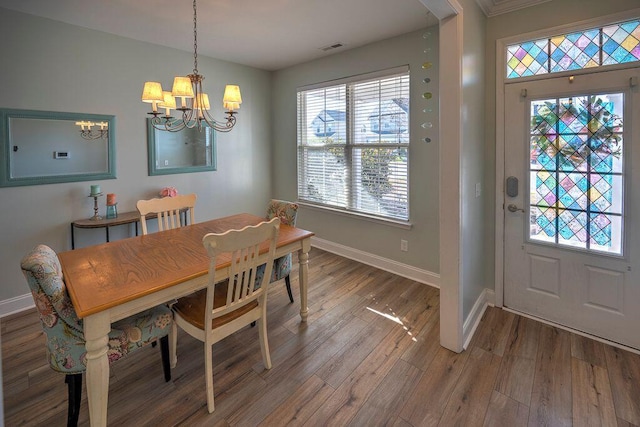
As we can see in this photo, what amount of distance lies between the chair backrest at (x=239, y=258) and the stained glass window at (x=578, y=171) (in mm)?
2160

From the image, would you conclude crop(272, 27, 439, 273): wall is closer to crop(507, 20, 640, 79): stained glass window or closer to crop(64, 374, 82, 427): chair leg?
crop(507, 20, 640, 79): stained glass window

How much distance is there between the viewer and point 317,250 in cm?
453

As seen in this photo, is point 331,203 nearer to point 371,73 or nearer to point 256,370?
point 371,73

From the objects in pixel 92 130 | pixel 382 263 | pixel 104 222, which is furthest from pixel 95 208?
pixel 382 263

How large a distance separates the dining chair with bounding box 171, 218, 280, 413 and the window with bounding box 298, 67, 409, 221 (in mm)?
2045

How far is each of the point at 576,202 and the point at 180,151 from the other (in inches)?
158

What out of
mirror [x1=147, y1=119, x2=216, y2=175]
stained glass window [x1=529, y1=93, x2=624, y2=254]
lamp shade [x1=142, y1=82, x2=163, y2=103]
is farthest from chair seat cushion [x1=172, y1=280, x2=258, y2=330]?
stained glass window [x1=529, y1=93, x2=624, y2=254]

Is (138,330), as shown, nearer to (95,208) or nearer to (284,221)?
(284,221)

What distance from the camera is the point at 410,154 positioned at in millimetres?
3408

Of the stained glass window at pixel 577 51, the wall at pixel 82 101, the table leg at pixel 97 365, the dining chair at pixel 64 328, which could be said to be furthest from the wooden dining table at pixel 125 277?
the stained glass window at pixel 577 51

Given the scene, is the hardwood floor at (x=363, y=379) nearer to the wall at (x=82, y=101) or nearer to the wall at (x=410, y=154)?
the wall at (x=82, y=101)

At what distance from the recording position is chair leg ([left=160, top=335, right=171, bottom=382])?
1.97 m

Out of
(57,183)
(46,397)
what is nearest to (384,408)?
(46,397)

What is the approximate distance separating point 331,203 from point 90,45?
122 inches
